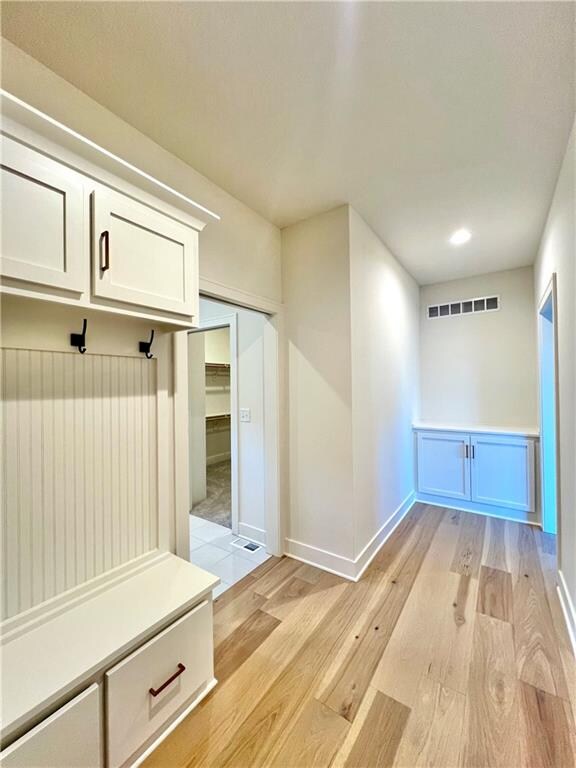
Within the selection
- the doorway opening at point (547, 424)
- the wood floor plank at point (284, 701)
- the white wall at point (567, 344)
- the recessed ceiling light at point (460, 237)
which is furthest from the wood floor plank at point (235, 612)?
the recessed ceiling light at point (460, 237)

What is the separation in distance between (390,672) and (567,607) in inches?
46.2

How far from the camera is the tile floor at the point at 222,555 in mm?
2312

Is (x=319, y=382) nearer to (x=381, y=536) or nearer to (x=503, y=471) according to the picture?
(x=381, y=536)

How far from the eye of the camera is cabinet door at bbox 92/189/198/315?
112 cm

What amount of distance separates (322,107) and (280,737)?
8.93ft

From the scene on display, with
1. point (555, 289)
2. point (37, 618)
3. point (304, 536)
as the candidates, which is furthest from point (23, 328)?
point (555, 289)

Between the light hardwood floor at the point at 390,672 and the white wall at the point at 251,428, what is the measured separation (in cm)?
51

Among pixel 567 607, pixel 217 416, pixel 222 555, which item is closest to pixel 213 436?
pixel 217 416

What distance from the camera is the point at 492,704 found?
134 centimetres

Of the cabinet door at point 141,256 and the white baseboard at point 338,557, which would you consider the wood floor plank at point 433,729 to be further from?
the cabinet door at point 141,256

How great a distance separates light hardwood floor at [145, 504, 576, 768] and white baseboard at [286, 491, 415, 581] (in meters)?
0.06

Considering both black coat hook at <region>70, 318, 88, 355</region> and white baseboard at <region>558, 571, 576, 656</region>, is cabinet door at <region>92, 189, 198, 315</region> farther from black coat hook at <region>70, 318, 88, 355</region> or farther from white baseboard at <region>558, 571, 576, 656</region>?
white baseboard at <region>558, 571, 576, 656</region>

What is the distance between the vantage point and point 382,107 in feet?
4.76

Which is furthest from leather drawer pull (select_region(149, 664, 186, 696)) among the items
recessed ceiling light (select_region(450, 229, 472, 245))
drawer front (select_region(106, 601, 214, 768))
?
recessed ceiling light (select_region(450, 229, 472, 245))
